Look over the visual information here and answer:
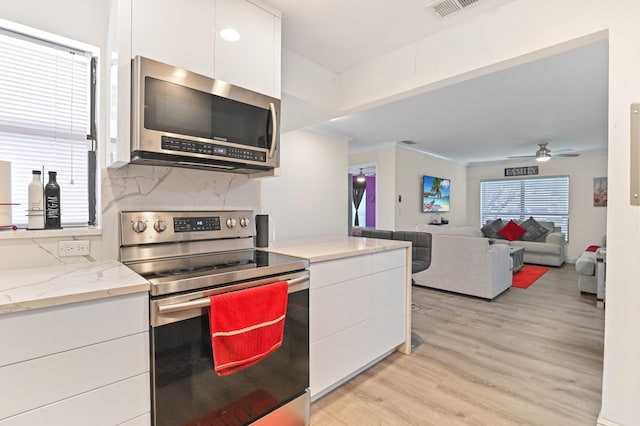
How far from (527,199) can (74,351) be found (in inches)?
349

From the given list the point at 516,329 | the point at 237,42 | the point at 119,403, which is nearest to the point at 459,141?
the point at 516,329

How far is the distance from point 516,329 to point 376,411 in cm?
204

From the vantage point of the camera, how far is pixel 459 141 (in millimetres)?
5820

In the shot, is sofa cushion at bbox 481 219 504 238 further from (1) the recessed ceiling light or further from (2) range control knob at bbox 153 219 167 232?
(2) range control knob at bbox 153 219 167 232

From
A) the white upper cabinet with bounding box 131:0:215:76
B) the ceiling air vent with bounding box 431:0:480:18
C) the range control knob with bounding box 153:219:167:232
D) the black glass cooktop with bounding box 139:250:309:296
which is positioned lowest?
the black glass cooktop with bounding box 139:250:309:296

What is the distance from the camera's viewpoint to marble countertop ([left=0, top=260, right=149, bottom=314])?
985 mm

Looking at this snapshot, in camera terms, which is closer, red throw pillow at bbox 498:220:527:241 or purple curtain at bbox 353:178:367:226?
red throw pillow at bbox 498:220:527:241

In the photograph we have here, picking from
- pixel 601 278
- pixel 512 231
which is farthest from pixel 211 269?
pixel 512 231

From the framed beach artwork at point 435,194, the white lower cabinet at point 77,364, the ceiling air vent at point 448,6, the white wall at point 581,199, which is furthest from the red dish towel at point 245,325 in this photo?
the white wall at point 581,199

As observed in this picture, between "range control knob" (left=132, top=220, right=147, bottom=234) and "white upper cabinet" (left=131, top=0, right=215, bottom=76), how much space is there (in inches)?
32.3

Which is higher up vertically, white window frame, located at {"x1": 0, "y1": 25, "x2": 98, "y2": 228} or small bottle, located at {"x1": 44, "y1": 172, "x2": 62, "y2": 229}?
white window frame, located at {"x1": 0, "y1": 25, "x2": 98, "y2": 228}

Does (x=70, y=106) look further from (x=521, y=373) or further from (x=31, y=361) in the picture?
(x=521, y=373)

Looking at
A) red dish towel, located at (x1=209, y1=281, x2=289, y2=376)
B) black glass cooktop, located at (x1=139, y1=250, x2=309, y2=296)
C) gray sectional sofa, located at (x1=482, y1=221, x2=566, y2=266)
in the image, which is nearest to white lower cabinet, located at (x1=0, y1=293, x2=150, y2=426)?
black glass cooktop, located at (x1=139, y1=250, x2=309, y2=296)

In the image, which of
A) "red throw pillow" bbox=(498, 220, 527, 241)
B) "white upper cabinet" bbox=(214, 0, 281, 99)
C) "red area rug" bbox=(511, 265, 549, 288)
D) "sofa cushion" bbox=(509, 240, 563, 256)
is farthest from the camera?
"red throw pillow" bbox=(498, 220, 527, 241)
